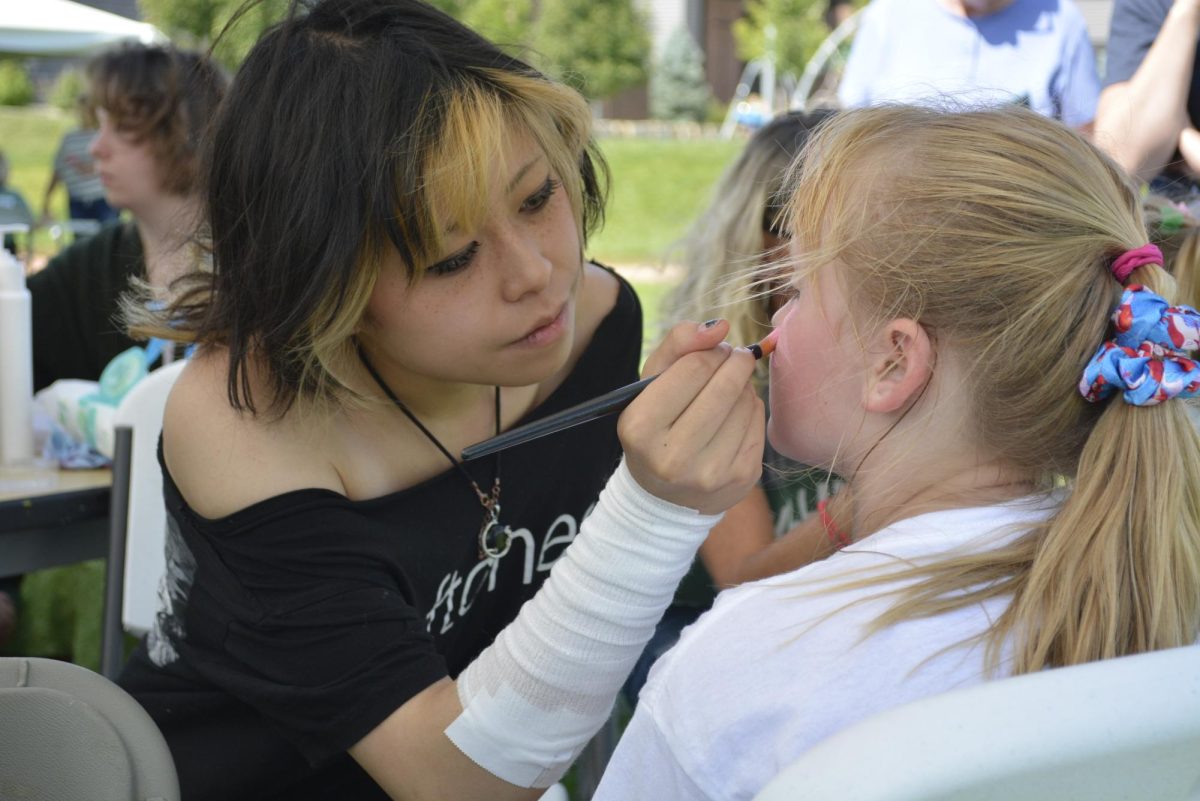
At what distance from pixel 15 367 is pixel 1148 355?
165 cm

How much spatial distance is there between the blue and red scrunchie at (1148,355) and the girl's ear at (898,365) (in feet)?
0.44

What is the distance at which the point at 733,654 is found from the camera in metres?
0.90

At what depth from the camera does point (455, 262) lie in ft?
4.22

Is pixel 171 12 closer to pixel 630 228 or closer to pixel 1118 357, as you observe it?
pixel 630 228

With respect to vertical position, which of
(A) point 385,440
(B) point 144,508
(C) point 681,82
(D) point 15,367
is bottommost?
(C) point 681,82

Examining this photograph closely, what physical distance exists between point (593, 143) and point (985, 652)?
0.94m

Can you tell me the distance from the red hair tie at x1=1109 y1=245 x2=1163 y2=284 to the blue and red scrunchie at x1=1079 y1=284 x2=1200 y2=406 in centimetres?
2

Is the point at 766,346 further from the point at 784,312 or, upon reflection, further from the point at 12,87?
the point at 12,87

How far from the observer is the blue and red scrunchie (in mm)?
919

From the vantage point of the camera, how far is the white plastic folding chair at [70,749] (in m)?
0.95

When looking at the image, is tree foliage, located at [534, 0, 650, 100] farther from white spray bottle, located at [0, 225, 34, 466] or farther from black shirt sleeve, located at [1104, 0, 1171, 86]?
white spray bottle, located at [0, 225, 34, 466]

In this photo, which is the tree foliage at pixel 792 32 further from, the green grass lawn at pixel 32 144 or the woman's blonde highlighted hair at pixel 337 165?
the woman's blonde highlighted hair at pixel 337 165

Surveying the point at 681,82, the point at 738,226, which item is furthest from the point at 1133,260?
the point at 681,82

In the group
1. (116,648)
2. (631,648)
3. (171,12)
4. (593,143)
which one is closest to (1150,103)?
(593,143)
